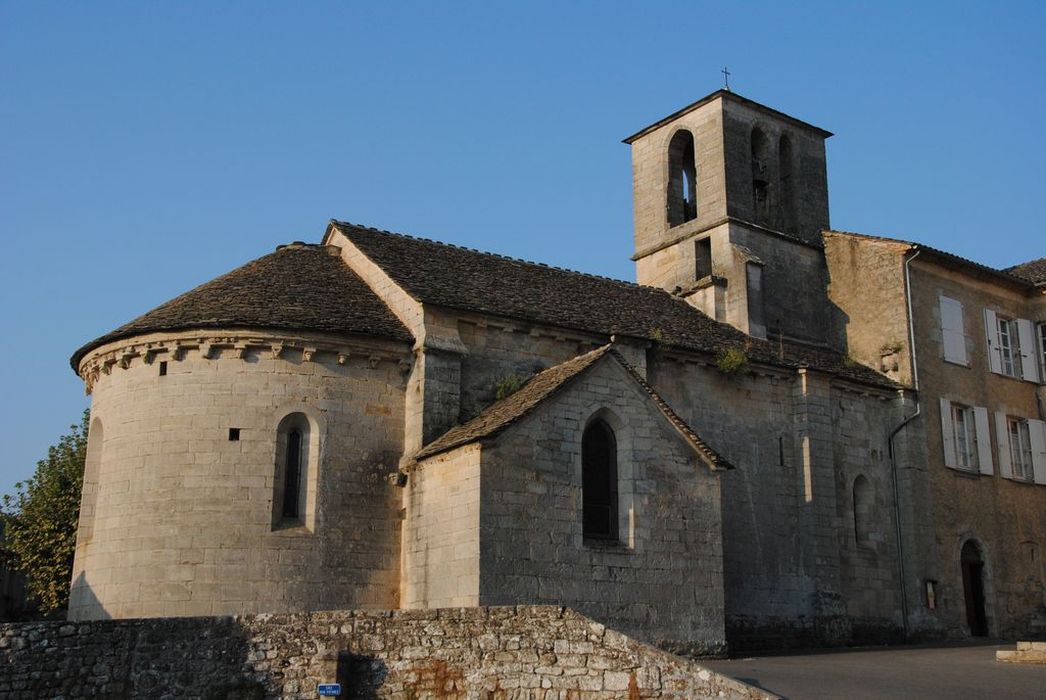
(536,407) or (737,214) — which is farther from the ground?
(737,214)

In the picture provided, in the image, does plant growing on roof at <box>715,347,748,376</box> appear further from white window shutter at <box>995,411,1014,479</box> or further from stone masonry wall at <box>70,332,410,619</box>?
white window shutter at <box>995,411,1014,479</box>

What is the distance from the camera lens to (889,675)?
16656 millimetres

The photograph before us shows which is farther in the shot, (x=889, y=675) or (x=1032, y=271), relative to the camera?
(x=1032, y=271)

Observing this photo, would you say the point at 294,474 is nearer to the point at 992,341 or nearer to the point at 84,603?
the point at 84,603

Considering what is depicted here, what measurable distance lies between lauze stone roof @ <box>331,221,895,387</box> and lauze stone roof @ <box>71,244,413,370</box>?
795mm

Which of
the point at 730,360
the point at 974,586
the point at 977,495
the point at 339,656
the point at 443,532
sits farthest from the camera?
the point at 977,495

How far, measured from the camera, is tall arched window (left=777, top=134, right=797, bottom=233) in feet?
99.9

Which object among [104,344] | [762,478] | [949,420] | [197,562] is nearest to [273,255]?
[104,344]

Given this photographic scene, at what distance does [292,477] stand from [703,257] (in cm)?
1417

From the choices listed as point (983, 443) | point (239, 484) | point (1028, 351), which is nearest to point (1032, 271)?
point (1028, 351)

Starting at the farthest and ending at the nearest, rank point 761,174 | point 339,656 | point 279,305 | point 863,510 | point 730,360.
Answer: point 761,174, point 863,510, point 730,360, point 279,305, point 339,656

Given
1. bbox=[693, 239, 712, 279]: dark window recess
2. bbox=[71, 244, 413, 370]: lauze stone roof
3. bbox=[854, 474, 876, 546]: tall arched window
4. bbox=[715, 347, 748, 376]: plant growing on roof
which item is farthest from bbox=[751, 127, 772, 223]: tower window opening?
bbox=[71, 244, 413, 370]: lauze stone roof

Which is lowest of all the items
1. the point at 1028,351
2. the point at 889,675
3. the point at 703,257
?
the point at 889,675

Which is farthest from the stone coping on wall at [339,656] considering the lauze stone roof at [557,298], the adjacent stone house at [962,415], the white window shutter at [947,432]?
the white window shutter at [947,432]
